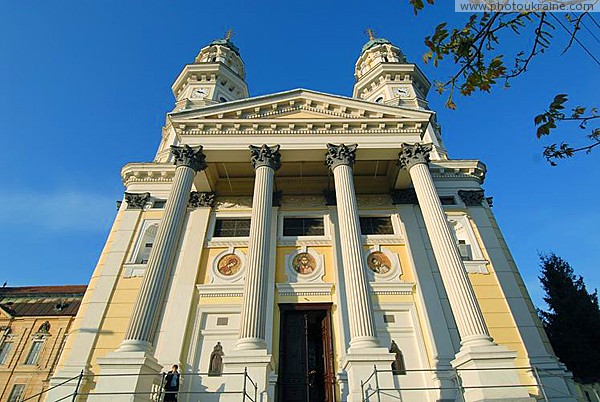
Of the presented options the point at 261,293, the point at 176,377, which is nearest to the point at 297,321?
the point at 261,293

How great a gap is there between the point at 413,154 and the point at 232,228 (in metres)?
8.66

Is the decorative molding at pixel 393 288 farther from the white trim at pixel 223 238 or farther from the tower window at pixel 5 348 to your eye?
the tower window at pixel 5 348

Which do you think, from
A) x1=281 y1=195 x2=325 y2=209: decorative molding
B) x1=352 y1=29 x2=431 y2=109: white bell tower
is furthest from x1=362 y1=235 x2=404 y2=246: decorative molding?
x1=352 y1=29 x2=431 y2=109: white bell tower

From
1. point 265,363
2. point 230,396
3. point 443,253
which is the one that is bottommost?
point 230,396

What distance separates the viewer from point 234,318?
44.5 ft

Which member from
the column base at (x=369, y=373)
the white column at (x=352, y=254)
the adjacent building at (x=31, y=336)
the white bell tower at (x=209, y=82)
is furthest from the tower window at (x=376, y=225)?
the adjacent building at (x=31, y=336)

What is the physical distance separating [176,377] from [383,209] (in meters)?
11.2

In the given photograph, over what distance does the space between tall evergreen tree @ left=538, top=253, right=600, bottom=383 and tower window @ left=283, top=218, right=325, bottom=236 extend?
1677 centimetres

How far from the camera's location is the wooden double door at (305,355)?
1186 centimetres

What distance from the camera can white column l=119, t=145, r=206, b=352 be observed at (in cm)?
988

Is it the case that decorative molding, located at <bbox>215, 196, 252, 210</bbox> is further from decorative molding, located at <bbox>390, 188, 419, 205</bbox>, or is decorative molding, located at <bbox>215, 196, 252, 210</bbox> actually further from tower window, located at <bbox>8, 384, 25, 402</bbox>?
tower window, located at <bbox>8, 384, 25, 402</bbox>

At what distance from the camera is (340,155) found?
14344 millimetres

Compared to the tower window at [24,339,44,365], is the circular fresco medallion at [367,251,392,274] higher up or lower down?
lower down

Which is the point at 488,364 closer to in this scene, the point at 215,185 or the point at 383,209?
the point at 383,209
